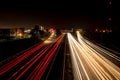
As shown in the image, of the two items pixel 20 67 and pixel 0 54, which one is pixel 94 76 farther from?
pixel 0 54

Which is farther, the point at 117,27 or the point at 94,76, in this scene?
the point at 117,27

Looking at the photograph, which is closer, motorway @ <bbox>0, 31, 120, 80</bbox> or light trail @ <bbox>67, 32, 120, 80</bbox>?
light trail @ <bbox>67, 32, 120, 80</bbox>

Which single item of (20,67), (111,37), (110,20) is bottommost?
(20,67)

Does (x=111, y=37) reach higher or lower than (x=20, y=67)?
higher

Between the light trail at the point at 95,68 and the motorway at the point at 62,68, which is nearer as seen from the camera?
the light trail at the point at 95,68

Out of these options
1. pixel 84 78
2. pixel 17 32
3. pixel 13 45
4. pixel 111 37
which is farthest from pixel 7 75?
pixel 17 32

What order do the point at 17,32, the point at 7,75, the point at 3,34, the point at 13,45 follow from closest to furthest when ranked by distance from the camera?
the point at 7,75, the point at 13,45, the point at 3,34, the point at 17,32

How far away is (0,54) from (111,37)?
2773 cm

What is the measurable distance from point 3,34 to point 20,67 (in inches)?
1672

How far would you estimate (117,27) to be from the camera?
50.7m

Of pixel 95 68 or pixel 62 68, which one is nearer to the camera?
pixel 95 68

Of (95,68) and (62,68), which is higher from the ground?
(95,68)

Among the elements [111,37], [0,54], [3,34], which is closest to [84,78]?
[0,54]

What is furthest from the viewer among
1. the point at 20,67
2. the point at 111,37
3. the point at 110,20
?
the point at 111,37
